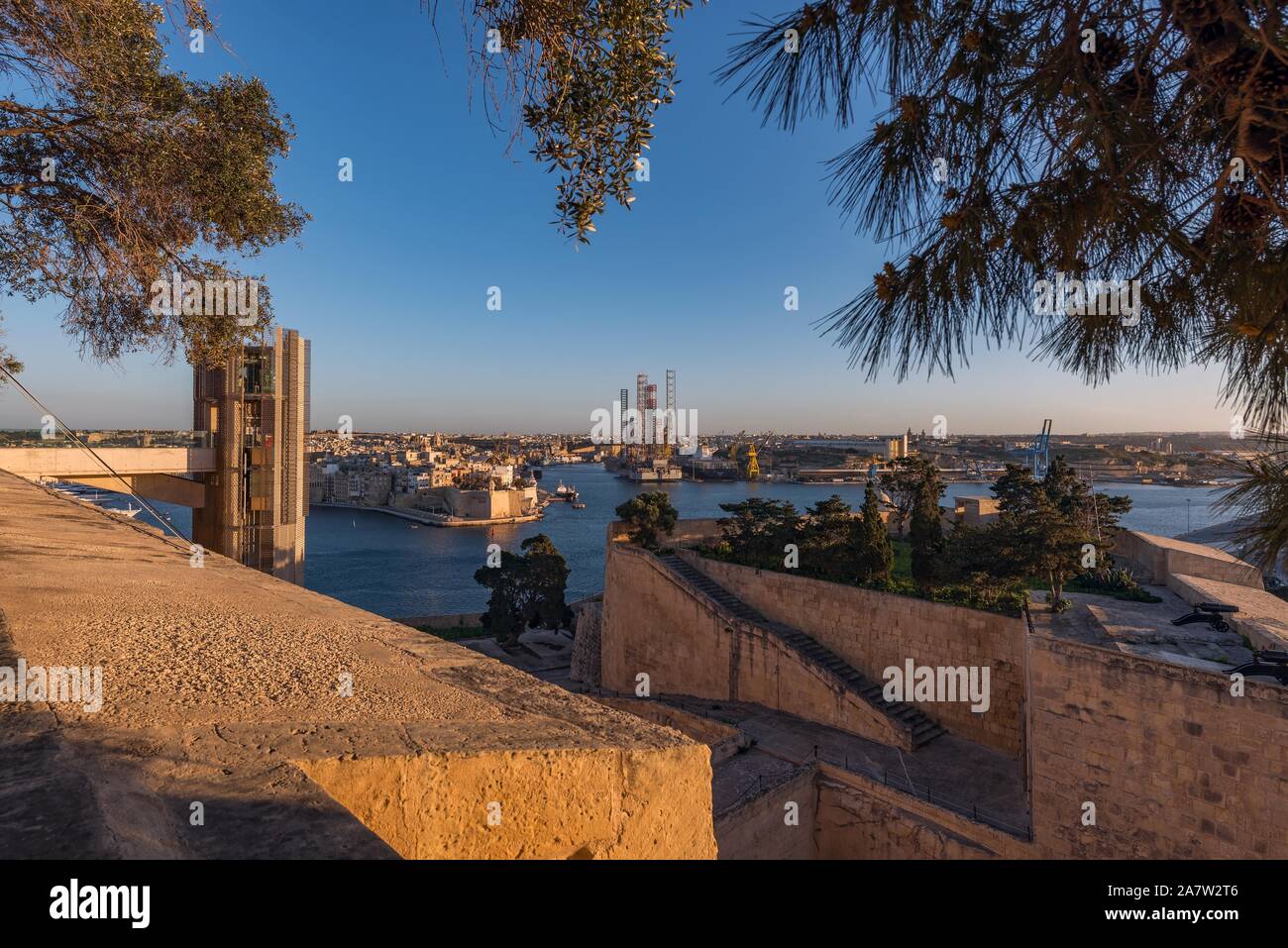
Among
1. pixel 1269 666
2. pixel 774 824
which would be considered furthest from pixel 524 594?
pixel 1269 666

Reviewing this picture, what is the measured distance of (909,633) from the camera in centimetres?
1252

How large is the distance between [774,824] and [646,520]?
8899 mm

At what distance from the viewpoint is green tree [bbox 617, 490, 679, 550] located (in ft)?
57.0

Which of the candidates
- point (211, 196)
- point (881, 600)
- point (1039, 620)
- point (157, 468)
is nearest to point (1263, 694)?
point (1039, 620)

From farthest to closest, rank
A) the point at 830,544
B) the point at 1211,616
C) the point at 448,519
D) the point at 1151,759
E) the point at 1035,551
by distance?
the point at 448,519 < the point at 830,544 < the point at 1035,551 < the point at 1211,616 < the point at 1151,759

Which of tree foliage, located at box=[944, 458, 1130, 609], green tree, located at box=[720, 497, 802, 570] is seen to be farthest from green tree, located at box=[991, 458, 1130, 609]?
green tree, located at box=[720, 497, 802, 570]

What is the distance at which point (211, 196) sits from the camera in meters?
5.07

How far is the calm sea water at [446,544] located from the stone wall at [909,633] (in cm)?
1111

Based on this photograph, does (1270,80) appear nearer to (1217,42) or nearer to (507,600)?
(1217,42)

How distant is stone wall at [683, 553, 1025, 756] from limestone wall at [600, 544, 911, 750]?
1132mm

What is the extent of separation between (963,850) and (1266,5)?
32.0ft

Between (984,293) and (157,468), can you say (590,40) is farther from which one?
(157,468)

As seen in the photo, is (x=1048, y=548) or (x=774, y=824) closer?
(x=774, y=824)
